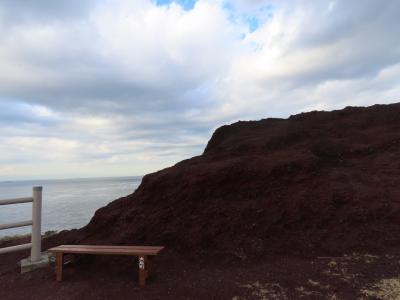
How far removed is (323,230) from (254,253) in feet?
4.20

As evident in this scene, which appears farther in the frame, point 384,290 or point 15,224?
point 15,224

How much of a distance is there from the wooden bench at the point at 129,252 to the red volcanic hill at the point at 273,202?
895 millimetres

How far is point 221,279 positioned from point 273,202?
2.03m

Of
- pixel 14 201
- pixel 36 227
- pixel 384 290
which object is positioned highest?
pixel 14 201

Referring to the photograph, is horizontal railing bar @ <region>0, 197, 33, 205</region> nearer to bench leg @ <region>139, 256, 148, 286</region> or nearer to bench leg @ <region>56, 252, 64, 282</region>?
bench leg @ <region>56, 252, 64, 282</region>

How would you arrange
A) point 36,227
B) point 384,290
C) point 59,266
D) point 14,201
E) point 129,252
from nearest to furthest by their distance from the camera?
point 384,290
point 129,252
point 59,266
point 14,201
point 36,227

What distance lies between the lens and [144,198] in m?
7.27

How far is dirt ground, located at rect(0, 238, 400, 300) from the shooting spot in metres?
4.49

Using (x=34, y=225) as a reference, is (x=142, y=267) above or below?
below

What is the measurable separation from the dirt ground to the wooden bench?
14cm

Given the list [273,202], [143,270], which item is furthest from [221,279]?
[273,202]

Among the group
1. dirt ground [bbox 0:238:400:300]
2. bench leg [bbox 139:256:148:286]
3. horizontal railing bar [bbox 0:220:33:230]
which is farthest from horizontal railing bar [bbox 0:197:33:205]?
bench leg [bbox 139:256:148:286]

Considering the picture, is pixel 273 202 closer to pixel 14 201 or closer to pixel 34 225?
pixel 34 225

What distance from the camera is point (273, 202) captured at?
6.54m
